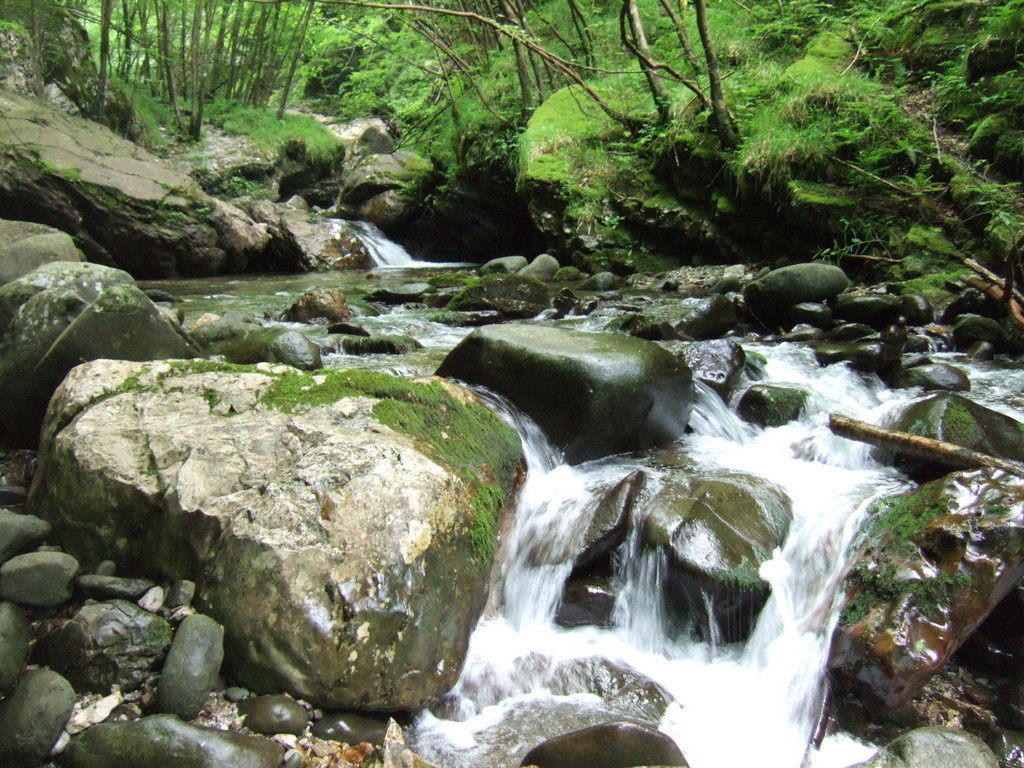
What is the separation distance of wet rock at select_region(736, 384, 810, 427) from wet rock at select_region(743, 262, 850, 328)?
235cm

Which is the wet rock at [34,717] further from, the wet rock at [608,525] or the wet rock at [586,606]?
the wet rock at [608,525]

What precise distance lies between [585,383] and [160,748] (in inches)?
104

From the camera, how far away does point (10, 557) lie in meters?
2.29

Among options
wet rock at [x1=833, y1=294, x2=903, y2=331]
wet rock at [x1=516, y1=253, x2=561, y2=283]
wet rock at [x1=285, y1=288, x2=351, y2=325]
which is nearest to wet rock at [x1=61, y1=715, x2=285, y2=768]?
wet rock at [x1=285, y1=288, x2=351, y2=325]

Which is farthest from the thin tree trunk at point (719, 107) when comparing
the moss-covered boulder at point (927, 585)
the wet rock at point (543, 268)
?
→ the moss-covered boulder at point (927, 585)

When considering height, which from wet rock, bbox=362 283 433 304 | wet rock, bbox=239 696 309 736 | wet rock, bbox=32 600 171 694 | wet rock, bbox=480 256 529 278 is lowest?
wet rock, bbox=362 283 433 304

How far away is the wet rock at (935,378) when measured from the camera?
4.82 metres

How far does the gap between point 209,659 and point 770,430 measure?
3.69m

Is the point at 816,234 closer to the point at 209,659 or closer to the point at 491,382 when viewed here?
the point at 491,382

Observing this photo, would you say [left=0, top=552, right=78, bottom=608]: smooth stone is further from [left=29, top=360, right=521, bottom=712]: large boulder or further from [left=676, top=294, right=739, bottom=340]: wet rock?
[left=676, top=294, right=739, bottom=340]: wet rock

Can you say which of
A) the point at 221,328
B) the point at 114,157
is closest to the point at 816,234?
the point at 221,328

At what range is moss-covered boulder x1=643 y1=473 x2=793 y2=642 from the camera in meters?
2.77

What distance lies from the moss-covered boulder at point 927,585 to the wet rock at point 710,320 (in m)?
3.82

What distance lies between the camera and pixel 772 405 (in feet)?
14.9
